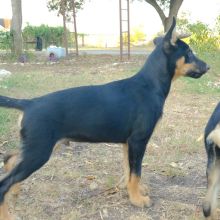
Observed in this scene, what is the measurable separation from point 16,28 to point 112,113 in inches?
719

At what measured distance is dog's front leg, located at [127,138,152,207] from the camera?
4.48 m

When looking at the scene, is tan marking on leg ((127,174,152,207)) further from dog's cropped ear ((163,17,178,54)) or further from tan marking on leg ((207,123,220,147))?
dog's cropped ear ((163,17,178,54))

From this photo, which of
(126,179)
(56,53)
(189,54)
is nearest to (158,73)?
(189,54)

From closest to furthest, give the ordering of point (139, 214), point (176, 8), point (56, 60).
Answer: point (139, 214)
point (56, 60)
point (176, 8)

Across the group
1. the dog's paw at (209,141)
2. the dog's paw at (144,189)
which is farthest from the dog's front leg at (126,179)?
the dog's paw at (209,141)

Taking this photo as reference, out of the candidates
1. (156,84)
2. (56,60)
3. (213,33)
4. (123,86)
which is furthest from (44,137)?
(56,60)

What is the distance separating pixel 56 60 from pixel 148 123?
1724 cm

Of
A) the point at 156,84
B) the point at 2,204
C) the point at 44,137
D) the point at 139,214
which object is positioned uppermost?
the point at 156,84

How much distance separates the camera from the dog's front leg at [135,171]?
448 centimetres

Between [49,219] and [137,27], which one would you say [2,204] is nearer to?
[49,219]

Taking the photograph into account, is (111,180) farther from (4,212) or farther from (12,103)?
(12,103)

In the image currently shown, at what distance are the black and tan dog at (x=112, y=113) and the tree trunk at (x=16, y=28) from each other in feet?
56.4

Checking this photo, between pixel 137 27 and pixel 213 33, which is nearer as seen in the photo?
pixel 213 33

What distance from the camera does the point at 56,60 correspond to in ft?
69.7
